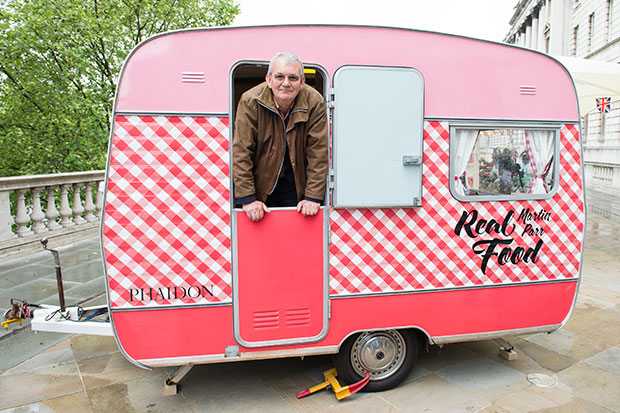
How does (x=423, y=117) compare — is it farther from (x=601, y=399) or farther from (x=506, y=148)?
(x=601, y=399)

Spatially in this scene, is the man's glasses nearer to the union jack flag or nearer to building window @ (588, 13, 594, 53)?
the union jack flag

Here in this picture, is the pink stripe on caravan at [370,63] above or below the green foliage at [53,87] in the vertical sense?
below

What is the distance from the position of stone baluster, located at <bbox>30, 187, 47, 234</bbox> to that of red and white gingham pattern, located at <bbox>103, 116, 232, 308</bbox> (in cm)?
596

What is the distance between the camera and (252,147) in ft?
10.0

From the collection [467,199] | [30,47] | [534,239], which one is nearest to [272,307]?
[467,199]

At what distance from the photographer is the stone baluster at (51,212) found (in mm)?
8086

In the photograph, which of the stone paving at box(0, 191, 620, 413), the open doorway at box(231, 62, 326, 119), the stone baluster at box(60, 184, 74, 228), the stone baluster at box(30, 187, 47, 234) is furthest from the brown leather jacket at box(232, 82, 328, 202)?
the stone baluster at box(60, 184, 74, 228)

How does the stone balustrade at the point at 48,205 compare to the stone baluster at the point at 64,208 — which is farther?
the stone baluster at the point at 64,208

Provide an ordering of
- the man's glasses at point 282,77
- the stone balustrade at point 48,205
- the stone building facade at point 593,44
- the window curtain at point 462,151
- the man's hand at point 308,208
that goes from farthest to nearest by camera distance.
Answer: the stone building facade at point 593,44 < the stone balustrade at point 48,205 < the window curtain at point 462,151 < the man's hand at point 308,208 < the man's glasses at point 282,77

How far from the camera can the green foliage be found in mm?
11570

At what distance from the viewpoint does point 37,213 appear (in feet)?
25.8

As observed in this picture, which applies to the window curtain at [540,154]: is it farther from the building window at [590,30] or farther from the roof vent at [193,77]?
the building window at [590,30]

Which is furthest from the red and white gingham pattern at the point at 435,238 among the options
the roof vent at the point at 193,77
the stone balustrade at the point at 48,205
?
the stone balustrade at the point at 48,205

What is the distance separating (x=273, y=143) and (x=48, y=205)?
6.73m
